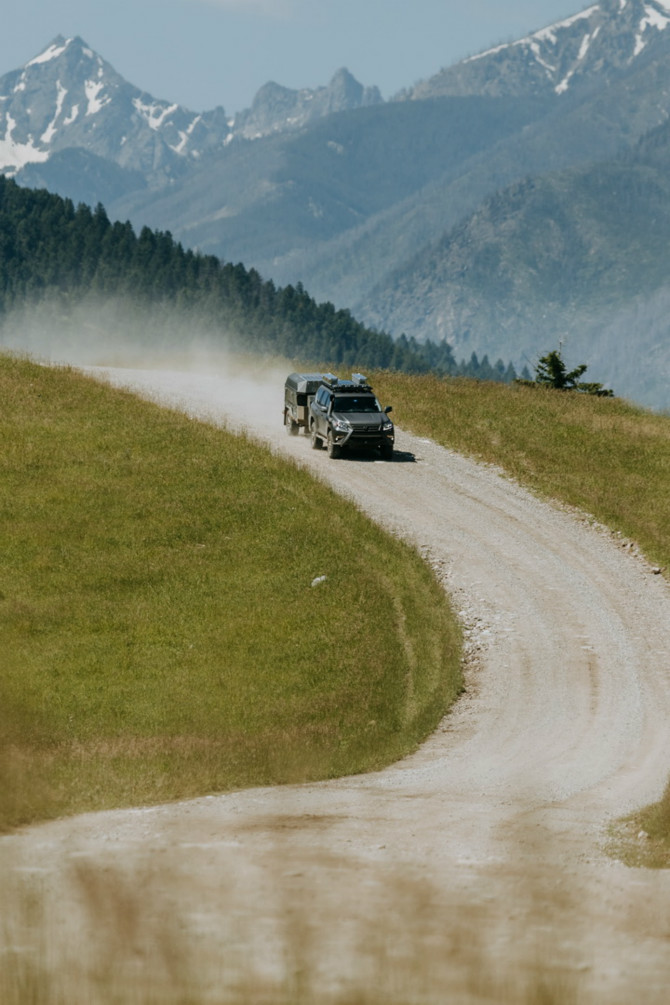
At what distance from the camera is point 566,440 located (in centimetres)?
4469

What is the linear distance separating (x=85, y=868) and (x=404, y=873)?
199 centimetres

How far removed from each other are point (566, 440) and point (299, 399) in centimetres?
1120

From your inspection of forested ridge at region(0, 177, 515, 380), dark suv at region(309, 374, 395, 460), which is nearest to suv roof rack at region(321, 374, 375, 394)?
dark suv at region(309, 374, 395, 460)

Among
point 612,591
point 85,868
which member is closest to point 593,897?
point 85,868

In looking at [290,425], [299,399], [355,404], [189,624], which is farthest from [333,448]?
[189,624]

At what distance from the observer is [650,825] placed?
42.6 ft

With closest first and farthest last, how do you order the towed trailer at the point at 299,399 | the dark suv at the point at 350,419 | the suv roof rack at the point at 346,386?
the dark suv at the point at 350,419 → the suv roof rack at the point at 346,386 → the towed trailer at the point at 299,399

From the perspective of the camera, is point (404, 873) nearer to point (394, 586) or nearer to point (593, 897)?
point (593, 897)

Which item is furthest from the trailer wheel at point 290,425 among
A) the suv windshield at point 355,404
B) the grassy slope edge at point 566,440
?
the grassy slope edge at point 566,440

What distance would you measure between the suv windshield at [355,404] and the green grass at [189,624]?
13.4 feet

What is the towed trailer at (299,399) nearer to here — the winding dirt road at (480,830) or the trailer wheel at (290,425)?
the trailer wheel at (290,425)

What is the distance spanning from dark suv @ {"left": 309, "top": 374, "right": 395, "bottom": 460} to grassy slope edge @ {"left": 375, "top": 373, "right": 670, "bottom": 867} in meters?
3.93

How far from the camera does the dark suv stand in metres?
41.4

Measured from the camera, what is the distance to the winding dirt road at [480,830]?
3.74m
